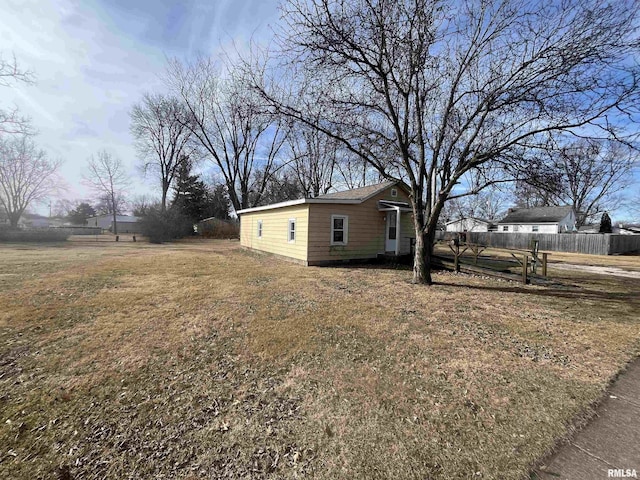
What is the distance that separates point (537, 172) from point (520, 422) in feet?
20.6

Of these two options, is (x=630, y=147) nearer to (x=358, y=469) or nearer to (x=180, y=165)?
(x=358, y=469)

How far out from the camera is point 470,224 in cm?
4428

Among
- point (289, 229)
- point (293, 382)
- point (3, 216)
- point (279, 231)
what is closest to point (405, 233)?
point (289, 229)

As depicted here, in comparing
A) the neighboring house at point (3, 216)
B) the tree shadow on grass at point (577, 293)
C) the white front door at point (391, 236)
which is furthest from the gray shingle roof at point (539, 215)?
the neighboring house at point (3, 216)

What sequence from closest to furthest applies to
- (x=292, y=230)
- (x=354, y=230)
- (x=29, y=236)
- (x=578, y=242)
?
(x=354, y=230) → (x=292, y=230) → (x=578, y=242) → (x=29, y=236)

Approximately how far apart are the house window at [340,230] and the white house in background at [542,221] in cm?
3366

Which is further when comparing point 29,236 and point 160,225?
point 160,225

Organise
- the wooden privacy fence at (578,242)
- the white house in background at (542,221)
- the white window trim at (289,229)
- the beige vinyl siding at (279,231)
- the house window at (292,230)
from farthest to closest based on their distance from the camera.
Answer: the white house in background at (542,221) → the wooden privacy fence at (578,242) → the house window at (292,230) → the white window trim at (289,229) → the beige vinyl siding at (279,231)

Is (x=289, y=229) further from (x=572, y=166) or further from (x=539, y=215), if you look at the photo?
(x=539, y=215)

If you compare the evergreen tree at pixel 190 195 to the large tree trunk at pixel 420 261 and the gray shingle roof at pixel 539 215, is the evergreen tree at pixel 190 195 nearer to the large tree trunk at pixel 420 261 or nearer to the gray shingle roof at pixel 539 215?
the large tree trunk at pixel 420 261

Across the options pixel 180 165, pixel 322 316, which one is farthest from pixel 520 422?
pixel 180 165

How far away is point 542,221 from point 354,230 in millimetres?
33742

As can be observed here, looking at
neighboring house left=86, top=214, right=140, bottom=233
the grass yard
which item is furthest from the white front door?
neighboring house left=86, top=214, right=140, bottom=233

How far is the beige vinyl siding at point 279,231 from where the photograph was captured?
11.6 meters
